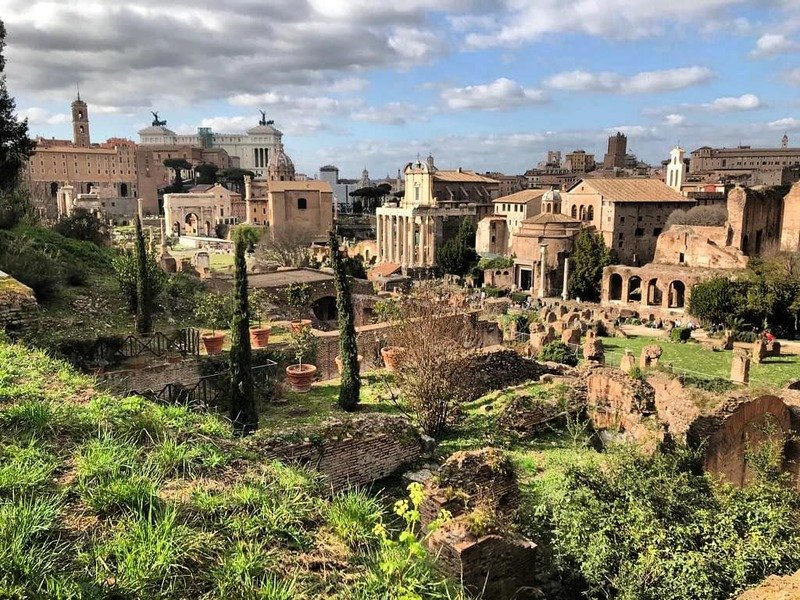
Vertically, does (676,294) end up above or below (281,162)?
below

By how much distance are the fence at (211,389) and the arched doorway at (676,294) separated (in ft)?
109

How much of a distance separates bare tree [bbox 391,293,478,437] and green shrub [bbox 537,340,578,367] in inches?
330

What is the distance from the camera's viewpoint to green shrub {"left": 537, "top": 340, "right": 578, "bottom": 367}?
19859 millimetres

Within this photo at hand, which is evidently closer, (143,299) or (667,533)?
(667,533)

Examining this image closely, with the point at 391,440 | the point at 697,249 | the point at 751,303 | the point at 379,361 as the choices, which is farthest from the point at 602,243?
the point at 391,440

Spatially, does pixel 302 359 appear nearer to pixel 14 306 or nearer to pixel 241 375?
pixel 241 375

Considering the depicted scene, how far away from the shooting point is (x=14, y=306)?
898cm

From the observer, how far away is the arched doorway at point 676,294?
128 ft

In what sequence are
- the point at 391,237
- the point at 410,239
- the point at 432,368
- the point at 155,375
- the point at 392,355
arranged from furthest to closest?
the point at 391,237 < the point at 410,239 < the point at 392,355 < the point at 155,375 < the point at 432,368

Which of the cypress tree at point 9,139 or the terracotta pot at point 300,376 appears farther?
the cypress tree at point 9,139

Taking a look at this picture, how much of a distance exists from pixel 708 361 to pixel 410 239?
39760 mm

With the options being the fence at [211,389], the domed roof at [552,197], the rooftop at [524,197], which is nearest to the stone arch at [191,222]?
the rooftop at [524,197]

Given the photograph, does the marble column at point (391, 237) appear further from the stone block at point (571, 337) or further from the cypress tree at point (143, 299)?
the cypress tree at point (143, 299)

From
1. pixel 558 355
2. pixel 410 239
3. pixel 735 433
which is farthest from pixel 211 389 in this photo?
pixel 410 239
